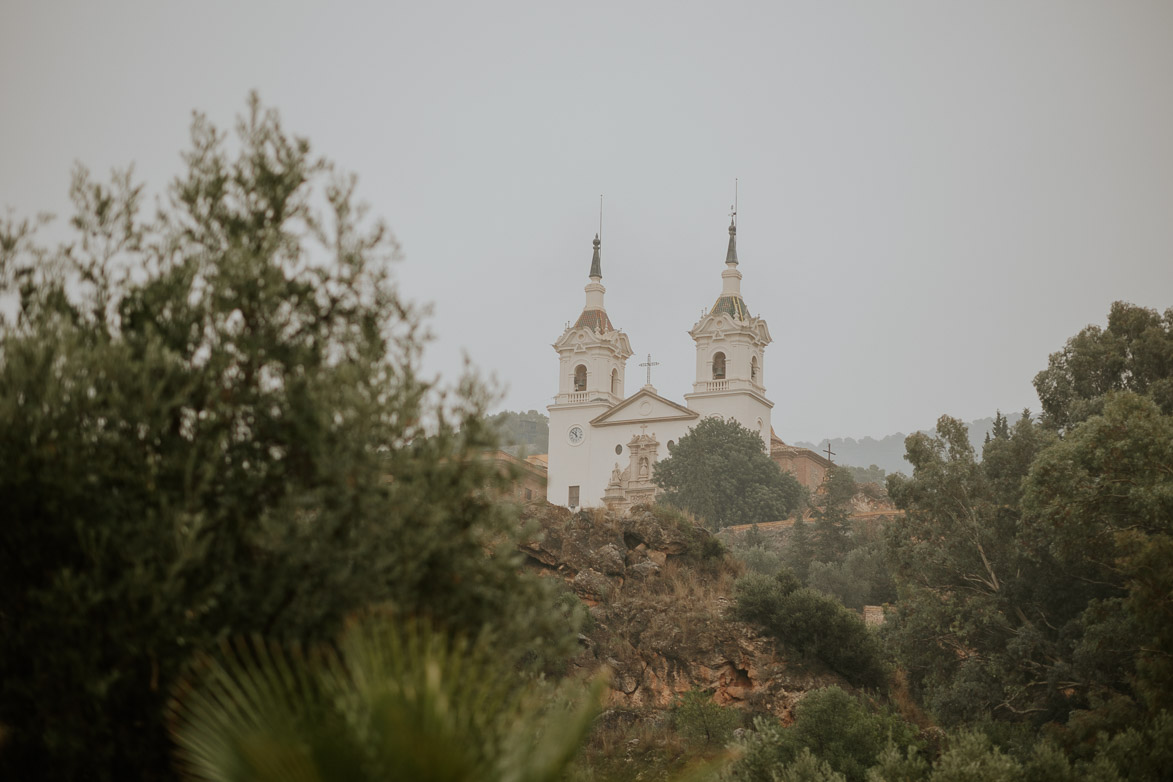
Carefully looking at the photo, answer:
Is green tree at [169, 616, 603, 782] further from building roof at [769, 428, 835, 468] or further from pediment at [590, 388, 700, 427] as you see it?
building roof at [769, 428, 835, 468]

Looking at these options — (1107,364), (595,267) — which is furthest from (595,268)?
(1107,364)

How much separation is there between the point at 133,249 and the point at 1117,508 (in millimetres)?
20168

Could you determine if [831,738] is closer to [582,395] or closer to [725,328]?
[725,328]

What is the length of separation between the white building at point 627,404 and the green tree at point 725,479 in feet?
13.6

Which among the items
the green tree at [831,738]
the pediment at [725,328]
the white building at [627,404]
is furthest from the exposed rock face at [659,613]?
the pediment at [725,328]

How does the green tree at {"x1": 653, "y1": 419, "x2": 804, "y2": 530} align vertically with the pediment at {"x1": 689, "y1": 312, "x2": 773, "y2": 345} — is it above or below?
below

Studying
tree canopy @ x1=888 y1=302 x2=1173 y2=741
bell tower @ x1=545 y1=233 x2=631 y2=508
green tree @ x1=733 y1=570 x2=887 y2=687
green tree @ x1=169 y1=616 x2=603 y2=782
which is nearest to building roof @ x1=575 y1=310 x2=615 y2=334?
bell tower @ x1=545 y1=233 x2=631 y2=508

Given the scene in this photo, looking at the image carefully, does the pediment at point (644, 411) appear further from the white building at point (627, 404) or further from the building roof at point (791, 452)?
the building roof at point (791, 452)

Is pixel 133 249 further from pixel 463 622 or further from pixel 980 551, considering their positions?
pixel 980 551

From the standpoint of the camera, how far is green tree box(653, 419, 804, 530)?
66188mm

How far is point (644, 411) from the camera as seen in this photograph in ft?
260

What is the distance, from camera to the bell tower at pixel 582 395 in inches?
3187

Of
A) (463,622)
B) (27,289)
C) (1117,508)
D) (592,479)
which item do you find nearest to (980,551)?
(1117,508)

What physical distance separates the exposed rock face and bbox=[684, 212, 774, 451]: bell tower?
48473 millimetres
